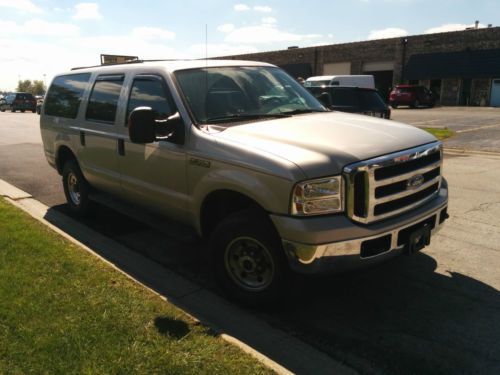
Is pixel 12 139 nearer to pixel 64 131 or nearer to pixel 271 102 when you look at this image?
pixel 64 131

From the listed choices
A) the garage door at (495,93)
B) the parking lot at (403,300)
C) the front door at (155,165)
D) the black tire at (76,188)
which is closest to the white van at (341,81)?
the garage door at (495,93)

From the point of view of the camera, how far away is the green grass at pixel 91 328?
280cm

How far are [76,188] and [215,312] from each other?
3418 mm

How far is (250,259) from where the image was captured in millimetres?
3580

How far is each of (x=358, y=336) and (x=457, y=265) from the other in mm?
1702

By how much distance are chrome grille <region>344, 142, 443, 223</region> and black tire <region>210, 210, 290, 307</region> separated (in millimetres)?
628

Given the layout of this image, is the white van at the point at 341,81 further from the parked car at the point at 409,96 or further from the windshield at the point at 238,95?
the windshield at the point at 238,95

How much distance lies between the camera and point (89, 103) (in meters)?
5.52

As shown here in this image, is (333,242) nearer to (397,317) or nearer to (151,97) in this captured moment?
(397,317)

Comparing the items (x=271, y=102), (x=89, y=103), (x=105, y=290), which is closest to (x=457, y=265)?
(x=271, y=102)

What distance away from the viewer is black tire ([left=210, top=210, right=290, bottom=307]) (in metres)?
3.36

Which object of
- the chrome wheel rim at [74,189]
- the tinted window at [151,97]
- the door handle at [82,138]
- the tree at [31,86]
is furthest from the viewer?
the tree at [31,86]

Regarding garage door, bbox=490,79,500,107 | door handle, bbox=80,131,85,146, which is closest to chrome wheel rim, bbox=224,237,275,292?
door handle, bbox=80,131,85,146

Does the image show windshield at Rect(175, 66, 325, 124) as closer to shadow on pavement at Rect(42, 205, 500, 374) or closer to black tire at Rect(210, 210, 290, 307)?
black tire at Rect(210, 210, 290, 307)
